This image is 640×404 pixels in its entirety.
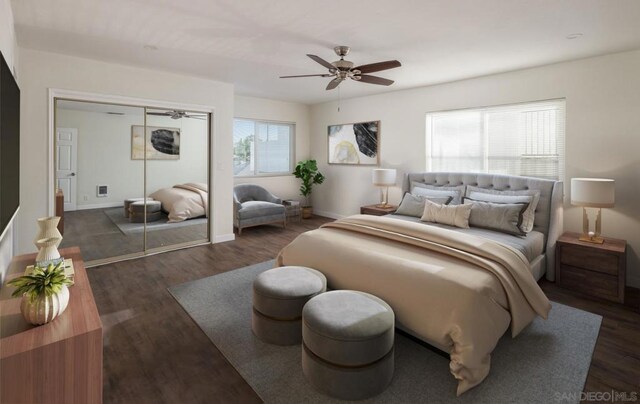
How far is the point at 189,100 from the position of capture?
4.79m

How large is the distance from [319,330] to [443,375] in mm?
908

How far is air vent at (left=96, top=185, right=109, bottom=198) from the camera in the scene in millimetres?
4094

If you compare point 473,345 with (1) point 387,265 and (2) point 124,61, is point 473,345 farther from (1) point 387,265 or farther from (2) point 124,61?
(2) point 124,61

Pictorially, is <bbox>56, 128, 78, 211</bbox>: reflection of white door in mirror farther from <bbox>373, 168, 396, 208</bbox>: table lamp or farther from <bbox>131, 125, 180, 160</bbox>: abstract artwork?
<bbox>373, 168, 396, 208</bbox>: table lamp

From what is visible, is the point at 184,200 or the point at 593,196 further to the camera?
the point at 184,200

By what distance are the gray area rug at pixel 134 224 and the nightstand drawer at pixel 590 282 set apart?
4.83 m

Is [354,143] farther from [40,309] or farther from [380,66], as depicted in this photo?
[40,309]

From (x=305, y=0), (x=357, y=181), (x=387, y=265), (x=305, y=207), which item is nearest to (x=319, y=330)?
(x=387, y=265)

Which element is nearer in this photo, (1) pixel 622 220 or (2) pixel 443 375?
(2) pixel 443 375

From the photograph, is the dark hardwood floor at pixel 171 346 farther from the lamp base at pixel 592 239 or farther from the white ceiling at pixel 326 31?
the white ceiling at pixel 326 31

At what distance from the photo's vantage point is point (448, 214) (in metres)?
3.94

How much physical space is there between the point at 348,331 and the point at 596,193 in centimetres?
314

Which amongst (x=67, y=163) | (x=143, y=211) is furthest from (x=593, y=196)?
(x=67, y=163)

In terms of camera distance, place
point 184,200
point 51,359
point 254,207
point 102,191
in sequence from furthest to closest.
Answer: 1. point 254,207
2. point 184,200
3. point 102,191
4. point 51,359
